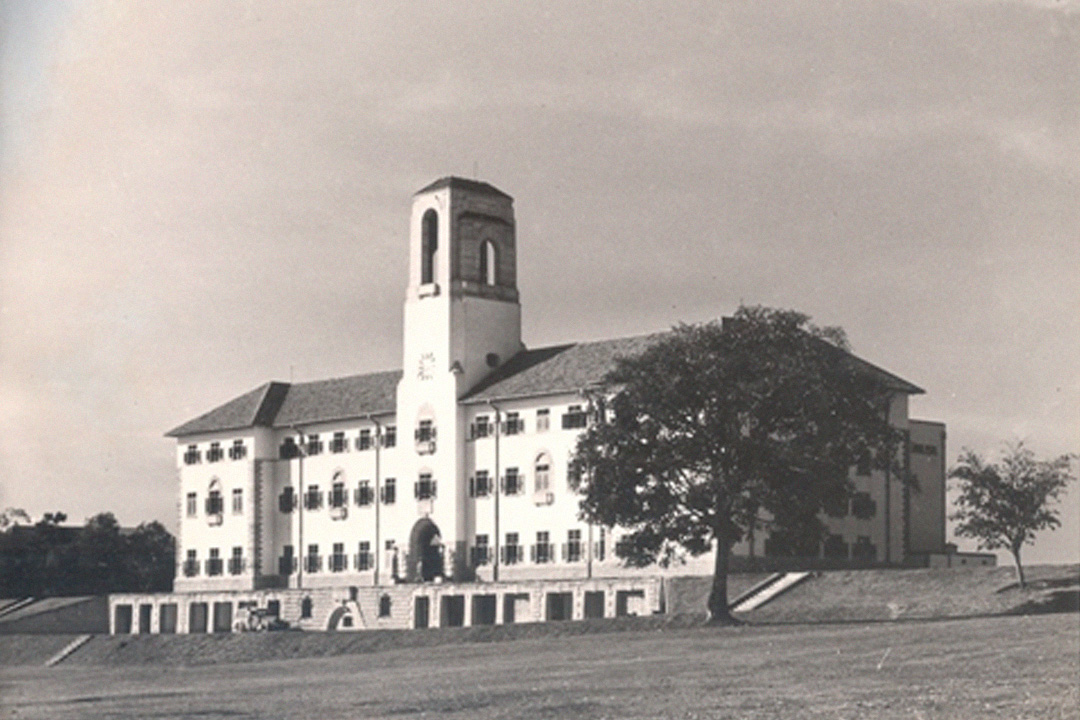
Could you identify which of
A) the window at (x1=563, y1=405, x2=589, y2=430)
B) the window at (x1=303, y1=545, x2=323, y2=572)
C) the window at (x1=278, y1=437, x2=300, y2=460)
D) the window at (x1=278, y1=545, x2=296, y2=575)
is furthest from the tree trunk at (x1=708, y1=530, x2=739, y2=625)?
the window at (x1=278, y1=437, x2=300, y2=460)

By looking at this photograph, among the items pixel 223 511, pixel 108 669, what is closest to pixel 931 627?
pixel 108 669

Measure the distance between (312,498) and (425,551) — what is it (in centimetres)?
699

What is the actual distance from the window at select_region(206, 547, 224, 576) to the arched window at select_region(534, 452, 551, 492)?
19.9 m

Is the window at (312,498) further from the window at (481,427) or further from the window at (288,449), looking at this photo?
the window at (481,427)

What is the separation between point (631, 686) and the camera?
34094 mm

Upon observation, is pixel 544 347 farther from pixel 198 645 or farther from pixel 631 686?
pixel 631 686

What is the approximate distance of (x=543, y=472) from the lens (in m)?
71.0

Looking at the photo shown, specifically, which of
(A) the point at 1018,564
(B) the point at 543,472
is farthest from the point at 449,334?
(A) the point at 1018,564

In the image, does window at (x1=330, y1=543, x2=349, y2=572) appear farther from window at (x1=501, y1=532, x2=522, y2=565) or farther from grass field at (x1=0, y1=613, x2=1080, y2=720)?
grass field at (x1=0, y1=613, x2=1080, y2=720)

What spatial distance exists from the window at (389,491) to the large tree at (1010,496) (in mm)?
32723

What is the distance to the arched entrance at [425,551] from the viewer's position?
76.8 m

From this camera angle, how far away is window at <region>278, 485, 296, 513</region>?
83.2m

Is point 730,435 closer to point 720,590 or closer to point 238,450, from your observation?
point 720,590

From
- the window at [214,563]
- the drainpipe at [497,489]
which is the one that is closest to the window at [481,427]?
the drainpipe at [497,489]
